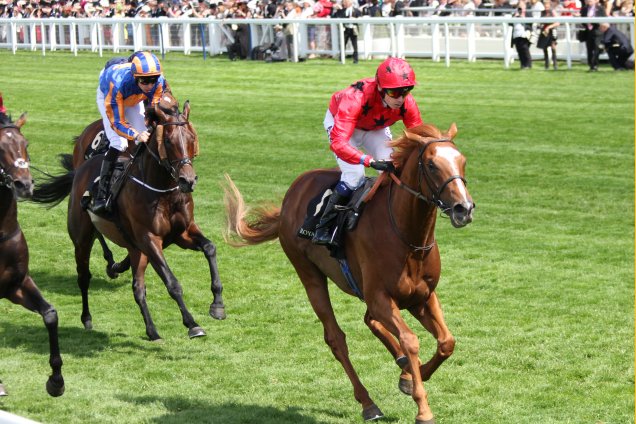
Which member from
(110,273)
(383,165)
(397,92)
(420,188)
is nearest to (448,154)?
(420,188)

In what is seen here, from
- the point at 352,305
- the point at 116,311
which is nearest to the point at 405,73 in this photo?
the point at 352,305

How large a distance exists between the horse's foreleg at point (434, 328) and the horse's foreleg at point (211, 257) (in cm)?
227

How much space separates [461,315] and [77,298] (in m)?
3.14

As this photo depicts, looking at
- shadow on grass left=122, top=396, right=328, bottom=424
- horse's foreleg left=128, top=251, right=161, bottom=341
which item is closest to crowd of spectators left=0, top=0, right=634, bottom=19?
horse's foreleg left=128, top=251, right=161, bottom=341

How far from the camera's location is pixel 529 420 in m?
5.98

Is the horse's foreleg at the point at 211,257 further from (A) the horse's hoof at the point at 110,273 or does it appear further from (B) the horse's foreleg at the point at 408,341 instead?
(B) the horse's foreleg at the point at 408,341

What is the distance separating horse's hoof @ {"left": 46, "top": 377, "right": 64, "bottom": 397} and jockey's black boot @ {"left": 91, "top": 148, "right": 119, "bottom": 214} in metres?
2.03

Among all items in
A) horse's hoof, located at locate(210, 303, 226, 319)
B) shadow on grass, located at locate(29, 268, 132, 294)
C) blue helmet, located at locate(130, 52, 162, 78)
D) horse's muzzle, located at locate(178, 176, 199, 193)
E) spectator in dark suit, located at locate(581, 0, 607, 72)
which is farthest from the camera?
spectator in dark suit, located at locate(581, 0, 607, 72)

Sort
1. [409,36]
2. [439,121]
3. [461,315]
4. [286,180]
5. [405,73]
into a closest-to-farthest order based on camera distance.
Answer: [405,73], [461,315], [286,180], [439,121], [409,36]

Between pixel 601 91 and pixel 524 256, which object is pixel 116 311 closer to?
pixel 524 256

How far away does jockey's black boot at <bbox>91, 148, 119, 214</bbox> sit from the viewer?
8242 millimetres

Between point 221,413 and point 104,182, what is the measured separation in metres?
2.67

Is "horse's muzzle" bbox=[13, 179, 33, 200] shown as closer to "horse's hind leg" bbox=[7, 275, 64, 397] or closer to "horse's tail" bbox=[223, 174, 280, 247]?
"horse's hind leg" bbox=[7, 275, 64, 397]

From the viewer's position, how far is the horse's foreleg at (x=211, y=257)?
7.90 meters
